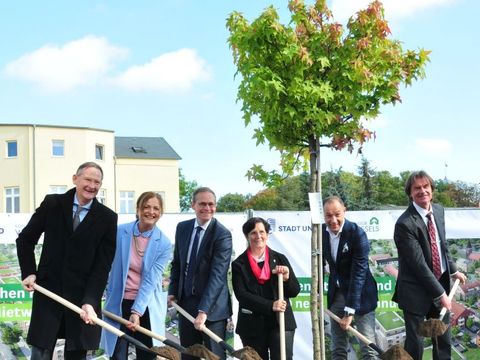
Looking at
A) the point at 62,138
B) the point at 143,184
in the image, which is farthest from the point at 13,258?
the point at 143,184

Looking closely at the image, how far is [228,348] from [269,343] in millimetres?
516

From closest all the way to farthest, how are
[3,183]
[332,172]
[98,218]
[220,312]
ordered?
[98,218] < [220,312] < [332,172] < [3,183]

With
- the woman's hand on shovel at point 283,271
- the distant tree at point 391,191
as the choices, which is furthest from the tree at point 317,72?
the distant tree at point 391,191

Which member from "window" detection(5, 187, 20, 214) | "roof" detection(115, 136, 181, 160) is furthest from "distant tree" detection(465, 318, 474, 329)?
"roof" detection(115, 136, 181, 160)

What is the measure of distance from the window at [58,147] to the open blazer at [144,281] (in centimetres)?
4087

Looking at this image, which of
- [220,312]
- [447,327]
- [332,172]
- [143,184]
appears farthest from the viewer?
[143,184]

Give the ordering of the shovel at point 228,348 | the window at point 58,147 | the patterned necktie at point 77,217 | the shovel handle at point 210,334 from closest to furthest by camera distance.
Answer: the patterned necktie at point 77,217
the shovel at point 228,348
the shovel handle at point 210,334
the window at point 58,147

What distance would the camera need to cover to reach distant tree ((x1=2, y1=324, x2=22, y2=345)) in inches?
314

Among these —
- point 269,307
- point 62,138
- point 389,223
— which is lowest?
point 269,307

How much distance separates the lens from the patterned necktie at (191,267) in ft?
20.6

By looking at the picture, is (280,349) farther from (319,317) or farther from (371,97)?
(371,97)

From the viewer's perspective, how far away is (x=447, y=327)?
19.0 feet

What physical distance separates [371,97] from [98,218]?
115 inches

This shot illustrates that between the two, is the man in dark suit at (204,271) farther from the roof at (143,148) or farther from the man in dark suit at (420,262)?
the roof at (143,148)
